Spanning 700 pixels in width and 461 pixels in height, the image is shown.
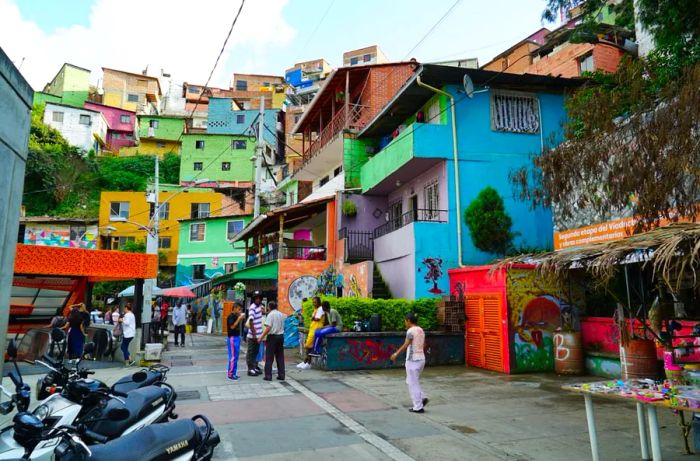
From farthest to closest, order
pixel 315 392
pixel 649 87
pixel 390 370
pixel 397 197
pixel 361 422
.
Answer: pixel 397 197, pixel 390 370, pixel 315 392, pixel 649 87, pixel 361 422

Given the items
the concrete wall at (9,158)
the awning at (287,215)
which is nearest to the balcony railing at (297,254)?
the awning at (287,215)

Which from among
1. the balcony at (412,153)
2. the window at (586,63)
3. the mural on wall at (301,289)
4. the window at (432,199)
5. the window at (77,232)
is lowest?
the mural on wall at (301,289)

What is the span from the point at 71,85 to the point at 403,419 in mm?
63402

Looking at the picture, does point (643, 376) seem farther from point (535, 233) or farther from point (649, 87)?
point (535, 233)

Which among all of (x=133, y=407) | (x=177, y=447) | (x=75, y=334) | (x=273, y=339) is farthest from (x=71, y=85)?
(x=177, y=447)

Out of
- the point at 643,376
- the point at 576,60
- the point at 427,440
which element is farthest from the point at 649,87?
the point at 576,60

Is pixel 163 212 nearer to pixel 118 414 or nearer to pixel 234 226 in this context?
pixel 234 226

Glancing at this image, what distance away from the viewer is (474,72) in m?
16.3

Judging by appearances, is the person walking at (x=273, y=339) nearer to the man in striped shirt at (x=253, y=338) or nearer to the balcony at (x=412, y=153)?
the man in striped shirt at (x=253, y=338)

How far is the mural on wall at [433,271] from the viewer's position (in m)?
15.8

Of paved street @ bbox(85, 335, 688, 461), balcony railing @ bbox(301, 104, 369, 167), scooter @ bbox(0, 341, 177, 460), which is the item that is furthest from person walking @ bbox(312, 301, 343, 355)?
balcony railing @ bbox(301, 104, 369, 167)

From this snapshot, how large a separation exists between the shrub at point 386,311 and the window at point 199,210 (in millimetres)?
32106

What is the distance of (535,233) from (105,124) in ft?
176

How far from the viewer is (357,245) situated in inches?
787
